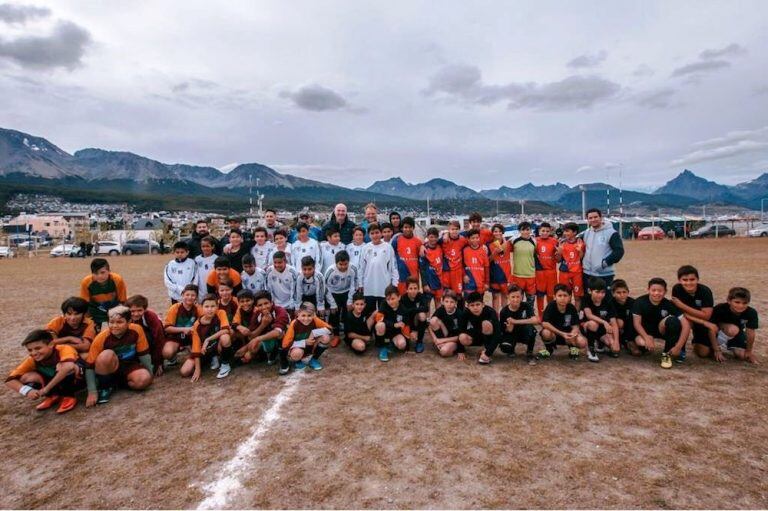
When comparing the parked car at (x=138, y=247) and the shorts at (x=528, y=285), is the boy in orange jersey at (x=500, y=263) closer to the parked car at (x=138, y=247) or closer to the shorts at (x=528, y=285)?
the shorts at (x=528, y=285)

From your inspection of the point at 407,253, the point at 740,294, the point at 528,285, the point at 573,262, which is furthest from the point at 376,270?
the point at 740,294

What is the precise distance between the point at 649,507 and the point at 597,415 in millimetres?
1273

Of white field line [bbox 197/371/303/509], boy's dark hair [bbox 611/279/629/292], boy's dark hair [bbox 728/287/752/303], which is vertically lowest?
white field line [bbox 197/371/303/509]

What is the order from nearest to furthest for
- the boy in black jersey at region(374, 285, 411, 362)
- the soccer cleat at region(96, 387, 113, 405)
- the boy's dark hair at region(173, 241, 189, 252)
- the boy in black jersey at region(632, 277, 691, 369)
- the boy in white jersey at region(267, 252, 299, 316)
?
the soccer cleat at region(96, 387, 113, 405)
the boy in black jersey at region(632, 277, 691, 369)
the boy in black jersey at region(374, 285, 411, 362)
the boy's dark hair at region(173, 241, 189, 252)
the boy in white jersey at region(267, 252, 299, 316)

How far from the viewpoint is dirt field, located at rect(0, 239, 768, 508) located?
267cm

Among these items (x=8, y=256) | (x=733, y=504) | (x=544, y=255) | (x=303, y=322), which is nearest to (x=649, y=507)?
(x=733, y=504)

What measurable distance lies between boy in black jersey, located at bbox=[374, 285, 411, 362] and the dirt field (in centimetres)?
58

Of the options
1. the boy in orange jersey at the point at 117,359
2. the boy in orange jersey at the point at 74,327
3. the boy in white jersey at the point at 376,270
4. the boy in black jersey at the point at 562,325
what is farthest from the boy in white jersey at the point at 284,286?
the boy in black jersey at the point at 562,325

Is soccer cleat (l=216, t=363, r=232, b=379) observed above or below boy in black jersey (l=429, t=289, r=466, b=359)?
below

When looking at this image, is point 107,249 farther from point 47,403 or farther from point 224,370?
point 224,370

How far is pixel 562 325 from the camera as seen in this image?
5.45 m

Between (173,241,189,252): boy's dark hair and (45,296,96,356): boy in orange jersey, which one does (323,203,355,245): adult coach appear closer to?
(173,241,189,252): boy's dark hair

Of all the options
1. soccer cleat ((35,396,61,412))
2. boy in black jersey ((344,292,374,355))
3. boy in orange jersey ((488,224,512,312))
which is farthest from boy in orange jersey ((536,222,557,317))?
soccer cleat ((35,396,61,412))

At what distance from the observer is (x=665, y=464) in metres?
2.92
